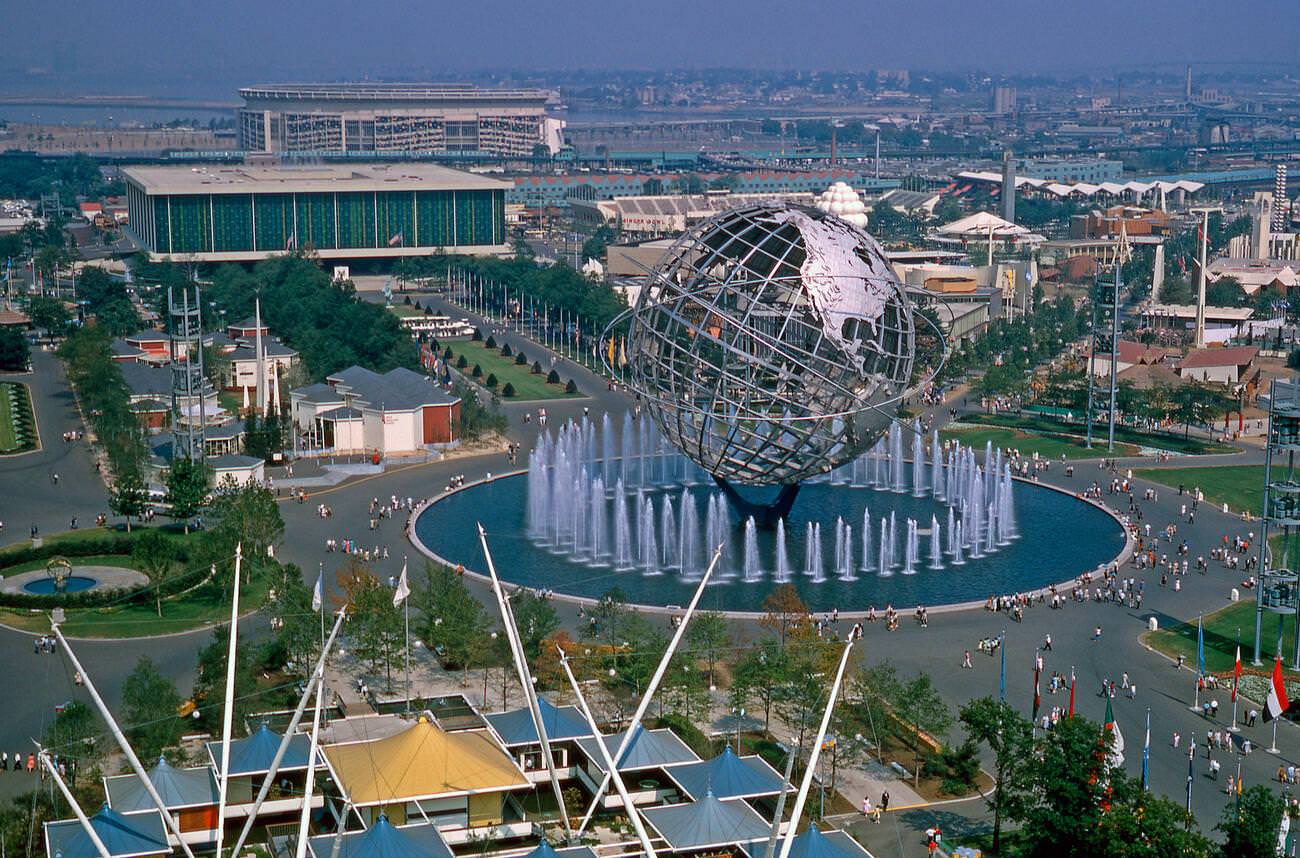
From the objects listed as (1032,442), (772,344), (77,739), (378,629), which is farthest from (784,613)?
(1032,442)

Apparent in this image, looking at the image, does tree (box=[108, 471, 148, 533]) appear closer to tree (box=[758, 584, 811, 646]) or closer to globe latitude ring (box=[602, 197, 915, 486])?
globe latitude ring (box=[602, 197, 915, 486])

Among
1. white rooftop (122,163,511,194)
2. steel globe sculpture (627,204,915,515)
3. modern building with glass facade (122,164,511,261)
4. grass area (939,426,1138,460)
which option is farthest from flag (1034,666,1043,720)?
white rooftop (122,163,511,194)

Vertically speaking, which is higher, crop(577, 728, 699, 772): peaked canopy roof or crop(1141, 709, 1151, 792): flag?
crop(577, 728, 699, 772): peaked canopy roof

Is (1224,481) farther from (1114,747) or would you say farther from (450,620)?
(1114,747)

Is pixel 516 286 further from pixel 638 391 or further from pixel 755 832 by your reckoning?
pixel 755 832

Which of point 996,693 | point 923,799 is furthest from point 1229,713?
point 923,799

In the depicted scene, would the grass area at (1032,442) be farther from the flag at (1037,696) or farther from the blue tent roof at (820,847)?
the blue tent roof at (820,847)
